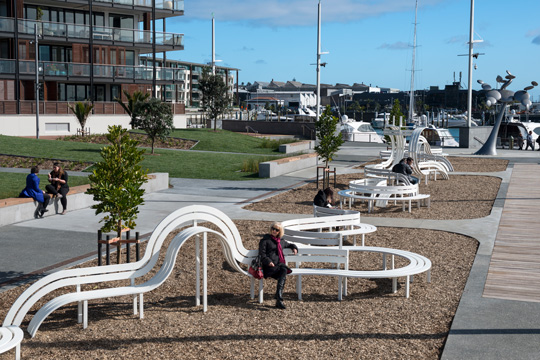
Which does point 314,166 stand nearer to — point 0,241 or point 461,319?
point 0,241

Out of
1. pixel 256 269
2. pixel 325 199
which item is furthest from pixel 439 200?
pixel 256 269

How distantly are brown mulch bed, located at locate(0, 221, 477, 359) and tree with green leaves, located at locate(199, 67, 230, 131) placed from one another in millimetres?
37577

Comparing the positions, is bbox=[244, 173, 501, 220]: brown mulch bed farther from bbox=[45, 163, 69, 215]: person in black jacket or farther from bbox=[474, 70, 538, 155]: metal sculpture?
bbox=[474, 70, 538, 155]: metal sculpture

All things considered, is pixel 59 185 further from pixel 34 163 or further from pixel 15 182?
pixel 34 163

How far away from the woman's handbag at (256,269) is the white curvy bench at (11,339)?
120 inches

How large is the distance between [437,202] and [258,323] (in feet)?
37.3

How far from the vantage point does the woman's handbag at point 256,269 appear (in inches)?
331

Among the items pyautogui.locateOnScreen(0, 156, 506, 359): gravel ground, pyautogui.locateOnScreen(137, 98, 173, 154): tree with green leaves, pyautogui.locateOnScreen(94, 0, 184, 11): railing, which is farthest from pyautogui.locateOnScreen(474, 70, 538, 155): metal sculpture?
pyautogui.locateOnScreen(0, 156, 506, 359): gravel ground

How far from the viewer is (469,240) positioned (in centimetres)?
1255

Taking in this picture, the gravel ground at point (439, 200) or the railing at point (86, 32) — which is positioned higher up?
the railing at point (86, 32)

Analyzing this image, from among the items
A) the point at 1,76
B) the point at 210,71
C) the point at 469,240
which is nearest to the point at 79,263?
the point at 469,240

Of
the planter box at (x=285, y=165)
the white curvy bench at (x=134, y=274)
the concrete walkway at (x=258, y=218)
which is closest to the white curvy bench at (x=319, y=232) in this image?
the white curvy bench at (x=134, y=274)

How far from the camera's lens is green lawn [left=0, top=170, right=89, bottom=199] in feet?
53.7

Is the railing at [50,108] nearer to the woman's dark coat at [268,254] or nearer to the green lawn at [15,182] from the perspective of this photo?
the green lawn at [15,182]
